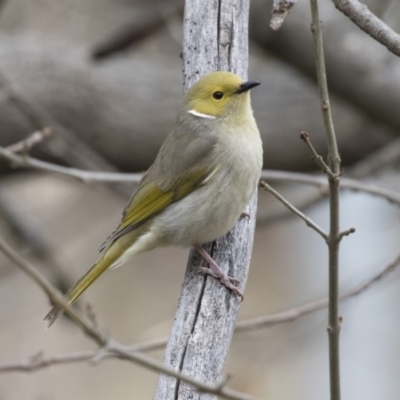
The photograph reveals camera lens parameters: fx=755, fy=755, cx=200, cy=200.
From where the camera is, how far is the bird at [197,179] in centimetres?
382

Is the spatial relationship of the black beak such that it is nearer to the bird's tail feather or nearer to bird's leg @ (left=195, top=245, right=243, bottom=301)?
bird's leg @ (left=195, top=245, right=243, bottom=301)

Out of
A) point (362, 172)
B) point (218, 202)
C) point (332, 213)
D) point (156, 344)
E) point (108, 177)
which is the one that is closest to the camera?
point (332, 213)

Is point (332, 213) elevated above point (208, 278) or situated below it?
below

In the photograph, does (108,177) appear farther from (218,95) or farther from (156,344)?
(156,344)

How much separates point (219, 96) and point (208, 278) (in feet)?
3.35

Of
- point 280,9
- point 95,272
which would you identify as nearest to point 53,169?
point 95,272

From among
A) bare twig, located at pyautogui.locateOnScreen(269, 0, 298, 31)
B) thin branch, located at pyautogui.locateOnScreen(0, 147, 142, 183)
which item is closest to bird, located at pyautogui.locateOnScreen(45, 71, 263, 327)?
thin branch, located at pyautogui.locateOnScreen(0, 147, 142, 183)

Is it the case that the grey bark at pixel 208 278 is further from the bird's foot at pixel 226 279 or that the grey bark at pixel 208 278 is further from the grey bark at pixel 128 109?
the grey bark at pixel 128 109

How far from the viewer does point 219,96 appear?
4012 mm

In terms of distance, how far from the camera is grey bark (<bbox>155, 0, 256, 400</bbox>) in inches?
128

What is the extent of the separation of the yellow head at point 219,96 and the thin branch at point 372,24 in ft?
3.15

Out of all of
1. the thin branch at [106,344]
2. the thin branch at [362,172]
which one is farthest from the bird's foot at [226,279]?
the thin branch at [362,172]

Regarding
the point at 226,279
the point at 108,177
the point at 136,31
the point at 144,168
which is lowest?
the point at 226,279

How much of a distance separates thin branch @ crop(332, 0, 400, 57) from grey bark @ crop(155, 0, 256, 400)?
1.09m
